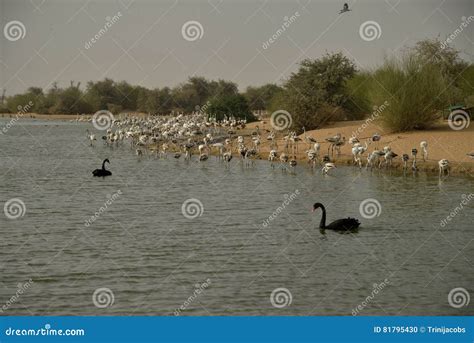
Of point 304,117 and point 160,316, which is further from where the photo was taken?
point 304,117

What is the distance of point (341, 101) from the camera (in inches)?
2020

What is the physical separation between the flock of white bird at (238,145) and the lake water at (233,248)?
2741 mm

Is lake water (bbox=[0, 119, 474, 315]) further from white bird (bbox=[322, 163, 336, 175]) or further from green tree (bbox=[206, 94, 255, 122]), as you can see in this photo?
green tree (bbox=[206, 94, 255, 122])

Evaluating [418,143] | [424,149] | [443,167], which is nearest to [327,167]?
[443,167]

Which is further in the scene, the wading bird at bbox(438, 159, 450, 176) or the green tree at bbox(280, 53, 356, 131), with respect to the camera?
the green tree at bbox(280, 53, 356, 131)

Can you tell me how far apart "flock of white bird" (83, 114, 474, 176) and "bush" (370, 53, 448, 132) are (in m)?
2.14

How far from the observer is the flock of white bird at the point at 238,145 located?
1246 inches

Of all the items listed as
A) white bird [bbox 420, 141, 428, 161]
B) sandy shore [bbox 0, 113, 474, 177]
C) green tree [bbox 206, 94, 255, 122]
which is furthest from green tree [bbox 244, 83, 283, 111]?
white bird [bbox 420, 141, 428, 161]

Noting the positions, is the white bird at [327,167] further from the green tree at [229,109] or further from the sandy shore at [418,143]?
the green tree at [229,109]

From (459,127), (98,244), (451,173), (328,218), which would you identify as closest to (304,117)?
(459,127)

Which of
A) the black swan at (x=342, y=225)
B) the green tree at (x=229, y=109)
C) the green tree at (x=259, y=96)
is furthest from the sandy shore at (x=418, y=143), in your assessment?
the green tree at (x=259, y=96)

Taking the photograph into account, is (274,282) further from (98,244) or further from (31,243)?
(31,243)

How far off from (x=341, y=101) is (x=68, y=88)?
82.9m

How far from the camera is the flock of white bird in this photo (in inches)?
1246
